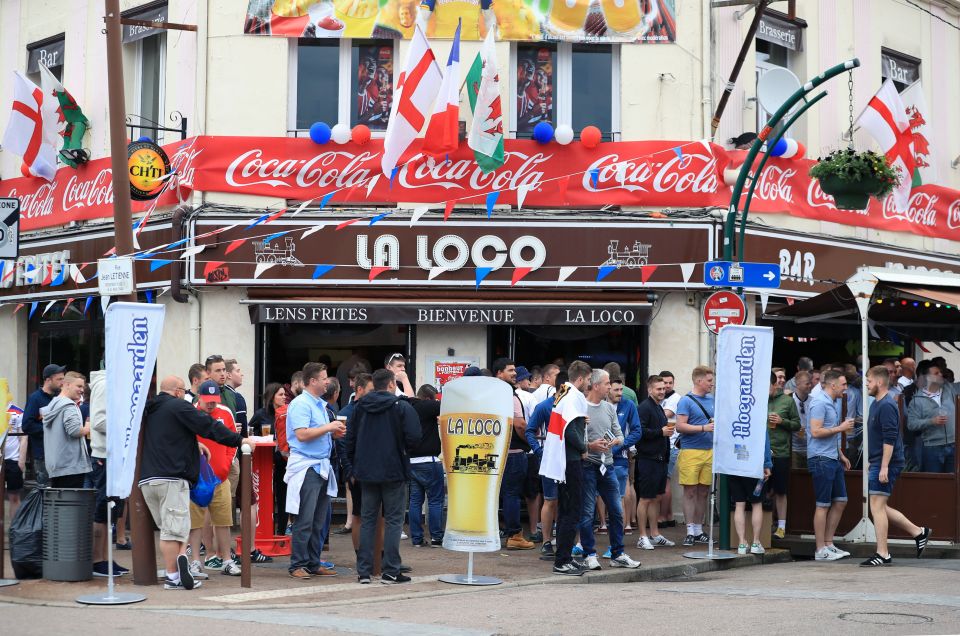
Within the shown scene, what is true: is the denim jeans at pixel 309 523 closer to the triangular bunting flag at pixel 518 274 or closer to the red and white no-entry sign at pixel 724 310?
the red and white no-entry sign at pixel 724 310

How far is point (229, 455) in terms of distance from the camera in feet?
38.5

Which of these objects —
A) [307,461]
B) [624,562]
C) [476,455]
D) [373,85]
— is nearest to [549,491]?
[624,562]

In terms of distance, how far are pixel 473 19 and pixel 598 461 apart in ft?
24.6

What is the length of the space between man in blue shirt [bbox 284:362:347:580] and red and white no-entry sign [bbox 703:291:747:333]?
15.6ft

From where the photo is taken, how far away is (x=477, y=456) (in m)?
11.4

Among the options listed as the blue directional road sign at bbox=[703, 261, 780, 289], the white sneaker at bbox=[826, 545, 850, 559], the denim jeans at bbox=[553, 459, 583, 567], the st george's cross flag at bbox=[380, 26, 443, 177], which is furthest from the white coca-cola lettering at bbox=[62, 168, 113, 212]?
the white sneaker at bbox=[826, 545, 850, 559]

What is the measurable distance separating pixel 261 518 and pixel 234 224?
5.17 m

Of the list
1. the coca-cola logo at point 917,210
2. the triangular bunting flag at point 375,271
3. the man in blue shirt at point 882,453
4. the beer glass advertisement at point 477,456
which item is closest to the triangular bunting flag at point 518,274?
the triangular bunting flag at point 375,271

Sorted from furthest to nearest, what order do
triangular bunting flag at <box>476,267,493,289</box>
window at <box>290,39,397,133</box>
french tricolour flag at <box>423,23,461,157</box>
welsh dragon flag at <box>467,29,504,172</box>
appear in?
window at <box>290,39,397,133</box>
triangular bunting flag at <box>476,267,493,289</box>
welsh dragon flag at <box>467,29,504,172</box>
french tricolour flag at <box>423,23,461,157</box>

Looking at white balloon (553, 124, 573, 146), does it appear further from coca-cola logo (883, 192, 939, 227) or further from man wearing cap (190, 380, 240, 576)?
man wearing cap (190, 380, 240, 576)

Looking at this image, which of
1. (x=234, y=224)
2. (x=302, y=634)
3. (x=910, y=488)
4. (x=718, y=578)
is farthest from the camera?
(x=234, y=224)

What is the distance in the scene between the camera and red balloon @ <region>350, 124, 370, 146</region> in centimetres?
1705

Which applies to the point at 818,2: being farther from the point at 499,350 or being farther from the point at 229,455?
the point at 229,455

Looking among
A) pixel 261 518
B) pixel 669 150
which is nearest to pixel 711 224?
pixel 669 150
